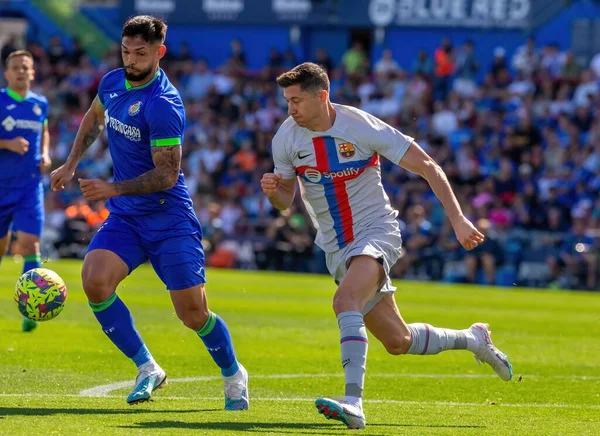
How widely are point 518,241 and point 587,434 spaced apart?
18881 millimetres

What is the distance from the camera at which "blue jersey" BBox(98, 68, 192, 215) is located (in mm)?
7711

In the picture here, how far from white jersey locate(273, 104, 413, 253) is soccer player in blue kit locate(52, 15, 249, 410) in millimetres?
791

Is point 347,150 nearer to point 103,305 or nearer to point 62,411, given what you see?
point 103,305

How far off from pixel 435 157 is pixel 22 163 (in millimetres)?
17312

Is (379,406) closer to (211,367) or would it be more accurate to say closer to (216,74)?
(211,367)

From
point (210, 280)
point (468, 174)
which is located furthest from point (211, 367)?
point (468, 174)

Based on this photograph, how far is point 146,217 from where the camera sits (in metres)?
7.99

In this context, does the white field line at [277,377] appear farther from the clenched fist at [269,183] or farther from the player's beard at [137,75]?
the player's beard at [137,75]

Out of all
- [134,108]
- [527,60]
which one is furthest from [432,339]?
[527,60]

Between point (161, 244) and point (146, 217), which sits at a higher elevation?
point (146, 217)

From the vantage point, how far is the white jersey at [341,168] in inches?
307

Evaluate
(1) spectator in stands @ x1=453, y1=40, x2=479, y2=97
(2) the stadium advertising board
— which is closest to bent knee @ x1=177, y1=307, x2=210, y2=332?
(1) spectator in stands @ x1=453, y1=40, x2=479, y2=97

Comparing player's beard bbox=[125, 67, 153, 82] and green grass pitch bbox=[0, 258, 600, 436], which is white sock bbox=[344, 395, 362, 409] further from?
player's beard bbox=[125, 67, 153, 82]

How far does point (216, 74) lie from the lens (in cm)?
3553
